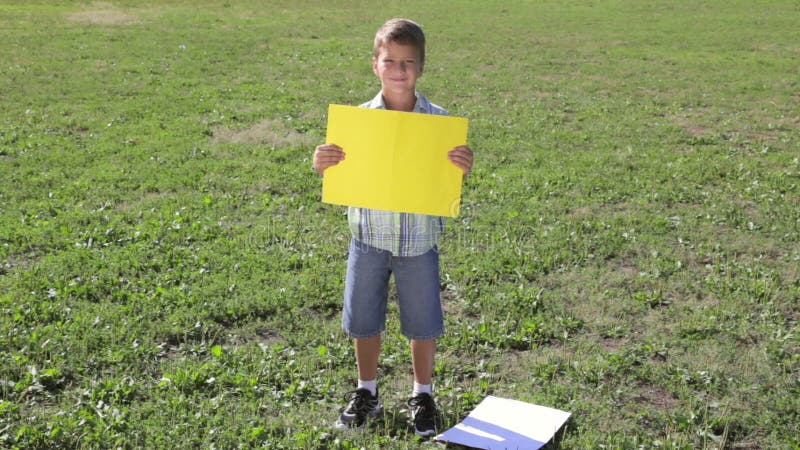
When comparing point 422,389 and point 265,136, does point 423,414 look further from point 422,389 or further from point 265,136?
A: point 265,136

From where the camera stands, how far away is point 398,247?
12.9ft

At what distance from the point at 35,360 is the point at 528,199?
5264 millimetres

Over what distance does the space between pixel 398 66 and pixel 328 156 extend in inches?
22.3

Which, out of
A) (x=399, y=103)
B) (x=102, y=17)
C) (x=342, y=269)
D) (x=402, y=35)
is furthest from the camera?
(x=102, y=17)

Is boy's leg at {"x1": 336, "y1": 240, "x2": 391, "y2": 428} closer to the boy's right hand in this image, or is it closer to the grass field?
the grass field

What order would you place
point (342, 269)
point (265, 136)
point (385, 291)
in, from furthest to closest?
point (265, 136) → point (342, 269) → point (385, 291)

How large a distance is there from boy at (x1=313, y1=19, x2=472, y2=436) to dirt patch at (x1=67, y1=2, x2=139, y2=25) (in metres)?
22.9

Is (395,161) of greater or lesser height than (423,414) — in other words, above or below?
above

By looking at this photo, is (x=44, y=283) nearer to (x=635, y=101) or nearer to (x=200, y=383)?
(x=200, y=383)

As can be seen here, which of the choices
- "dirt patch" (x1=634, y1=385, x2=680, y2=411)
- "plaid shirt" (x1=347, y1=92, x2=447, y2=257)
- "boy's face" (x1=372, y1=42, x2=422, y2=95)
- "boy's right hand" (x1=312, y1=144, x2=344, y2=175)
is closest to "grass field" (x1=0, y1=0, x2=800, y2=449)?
"dirt patch" (x1=634, y1=385, x2=680, y2=411)

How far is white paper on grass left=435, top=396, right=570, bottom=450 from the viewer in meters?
4.12

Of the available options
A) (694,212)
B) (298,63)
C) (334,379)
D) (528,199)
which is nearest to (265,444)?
(334,379)

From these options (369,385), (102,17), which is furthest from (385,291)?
(102,17)

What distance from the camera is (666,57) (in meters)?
20.2
